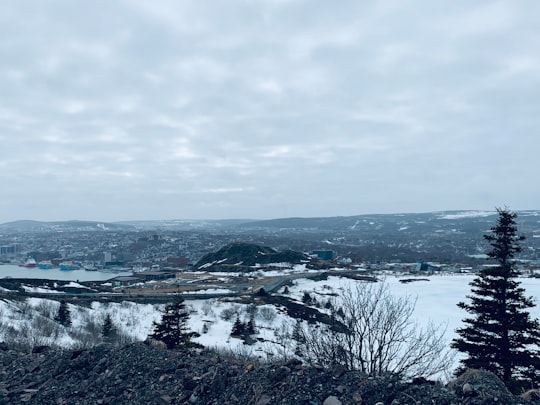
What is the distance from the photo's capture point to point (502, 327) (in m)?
12.3

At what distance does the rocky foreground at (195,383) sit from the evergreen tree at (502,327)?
763cm

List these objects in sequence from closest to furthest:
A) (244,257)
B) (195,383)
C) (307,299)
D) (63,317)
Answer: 1. (195,383)
2. (63,317)
3. (307,299)
4. (244,257)

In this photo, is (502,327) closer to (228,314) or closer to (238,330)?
(238,330)

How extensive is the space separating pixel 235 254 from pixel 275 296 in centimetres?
3008

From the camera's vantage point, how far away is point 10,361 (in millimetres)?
6984

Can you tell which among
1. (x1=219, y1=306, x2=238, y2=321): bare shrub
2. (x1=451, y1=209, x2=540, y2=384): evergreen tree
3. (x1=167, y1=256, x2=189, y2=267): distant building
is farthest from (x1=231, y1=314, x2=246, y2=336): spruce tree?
(x1=167, y1=256, x2=189, y2=267): distant building

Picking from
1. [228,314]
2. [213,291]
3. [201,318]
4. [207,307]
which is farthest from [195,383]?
[213,291]

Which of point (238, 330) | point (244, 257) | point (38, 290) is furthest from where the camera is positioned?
point (244, 257)

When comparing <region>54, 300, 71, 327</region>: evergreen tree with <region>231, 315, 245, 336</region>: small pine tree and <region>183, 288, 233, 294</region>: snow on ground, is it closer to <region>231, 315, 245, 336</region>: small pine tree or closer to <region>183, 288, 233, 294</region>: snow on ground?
<region>231, 315, 245, 336</region>: small pine tree

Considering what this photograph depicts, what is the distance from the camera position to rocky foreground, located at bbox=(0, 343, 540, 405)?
5.02 m

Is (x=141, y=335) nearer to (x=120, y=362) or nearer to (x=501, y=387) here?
(x=120, y=362)

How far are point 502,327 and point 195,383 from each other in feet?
32.5

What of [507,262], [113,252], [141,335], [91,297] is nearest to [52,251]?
[113,252]

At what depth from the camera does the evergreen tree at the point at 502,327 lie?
11812 millimetres
